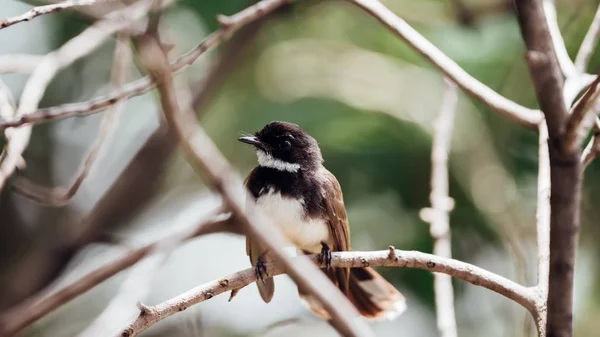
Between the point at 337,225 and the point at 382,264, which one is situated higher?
the point at 337,225

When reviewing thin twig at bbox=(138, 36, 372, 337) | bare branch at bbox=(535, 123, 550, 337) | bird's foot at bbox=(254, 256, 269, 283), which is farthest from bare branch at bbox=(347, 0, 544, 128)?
thin twig at bbox=(138, 36, 372, 337)

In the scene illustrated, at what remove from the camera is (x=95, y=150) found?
347 centimetres

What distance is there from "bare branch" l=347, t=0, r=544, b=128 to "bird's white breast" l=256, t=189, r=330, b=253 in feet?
3.42

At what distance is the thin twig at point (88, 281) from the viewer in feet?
9.78

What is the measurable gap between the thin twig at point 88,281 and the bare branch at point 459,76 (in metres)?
A: 1.05

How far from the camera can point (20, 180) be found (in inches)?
166

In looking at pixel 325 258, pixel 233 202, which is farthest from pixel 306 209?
pixel 233 202

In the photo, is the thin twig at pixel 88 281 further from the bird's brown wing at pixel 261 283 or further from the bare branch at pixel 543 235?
the bare branch at pixel 543 235

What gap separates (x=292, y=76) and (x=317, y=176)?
1.99m

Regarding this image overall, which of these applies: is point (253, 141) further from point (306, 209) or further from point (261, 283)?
point (261, 283)

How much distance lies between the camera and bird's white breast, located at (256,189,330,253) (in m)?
3.86

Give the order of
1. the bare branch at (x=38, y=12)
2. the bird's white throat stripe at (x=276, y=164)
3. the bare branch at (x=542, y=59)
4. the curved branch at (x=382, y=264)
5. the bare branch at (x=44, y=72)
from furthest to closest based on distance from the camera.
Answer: the bird's white throat stripe at (x=276, y=164) → the bare branch at (x=44, y=72) → the bare branch at (x=38, y=12) → the curved branch at (x=382, y=264) → the bare branch at (x=542, y=59)

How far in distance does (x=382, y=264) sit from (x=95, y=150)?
4.64 feet

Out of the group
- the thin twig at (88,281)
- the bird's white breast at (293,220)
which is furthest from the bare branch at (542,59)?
the bird's white breast at (293,220)
